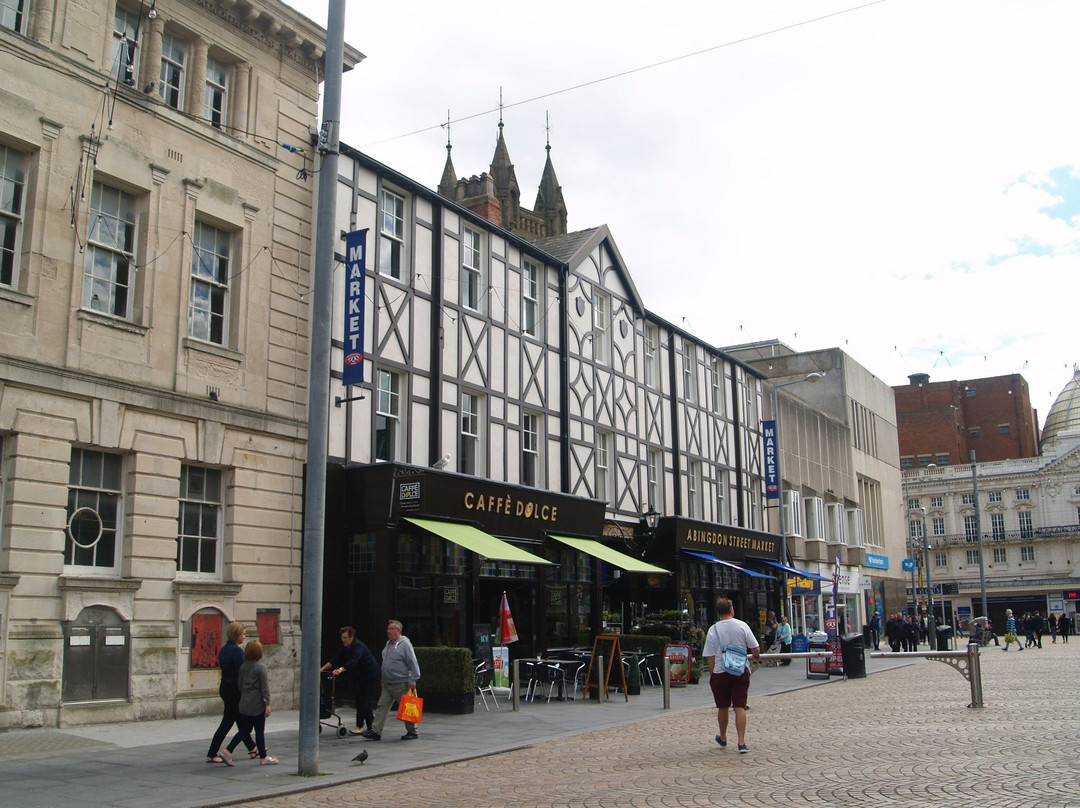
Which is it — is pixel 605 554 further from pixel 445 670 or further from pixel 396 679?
pixel 396 679

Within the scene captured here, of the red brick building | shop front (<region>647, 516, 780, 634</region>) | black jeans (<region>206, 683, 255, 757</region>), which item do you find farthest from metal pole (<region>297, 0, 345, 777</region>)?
the red brick building

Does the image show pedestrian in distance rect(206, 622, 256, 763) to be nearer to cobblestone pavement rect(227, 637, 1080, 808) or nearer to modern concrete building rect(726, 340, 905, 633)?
cobblestone pavement rect(227, 637, 1080, 808)

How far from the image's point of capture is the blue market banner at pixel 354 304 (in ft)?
58.3

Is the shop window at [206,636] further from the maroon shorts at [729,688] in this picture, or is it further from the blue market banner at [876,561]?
the blue market banner at [876,561]

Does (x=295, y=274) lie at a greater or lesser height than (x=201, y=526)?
greater

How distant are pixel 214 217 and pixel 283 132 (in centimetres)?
258

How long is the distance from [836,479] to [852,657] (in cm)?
2246

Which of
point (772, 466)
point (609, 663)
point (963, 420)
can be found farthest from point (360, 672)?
point (963, 420)

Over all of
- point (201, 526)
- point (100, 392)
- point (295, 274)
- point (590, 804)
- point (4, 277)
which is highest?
point (295, 274)

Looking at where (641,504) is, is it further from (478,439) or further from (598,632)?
(478,439)

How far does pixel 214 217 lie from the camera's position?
685 inches

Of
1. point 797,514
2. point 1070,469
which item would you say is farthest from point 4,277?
point 1070,469

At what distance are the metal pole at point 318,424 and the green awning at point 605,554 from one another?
12983 mm

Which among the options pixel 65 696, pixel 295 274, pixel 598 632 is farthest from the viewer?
pixel 598 632
